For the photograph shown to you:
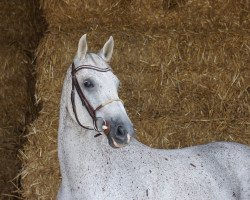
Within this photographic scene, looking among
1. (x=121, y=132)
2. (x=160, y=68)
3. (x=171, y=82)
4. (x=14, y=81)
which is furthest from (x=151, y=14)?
(x=121, y=132)

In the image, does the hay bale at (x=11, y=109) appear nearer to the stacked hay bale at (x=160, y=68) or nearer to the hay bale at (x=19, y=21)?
the hay bale at (x=19, y=21)

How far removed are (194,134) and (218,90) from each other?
0.61 meters

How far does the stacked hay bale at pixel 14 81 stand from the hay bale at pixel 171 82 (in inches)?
14.6

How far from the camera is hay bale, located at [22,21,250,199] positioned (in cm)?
670

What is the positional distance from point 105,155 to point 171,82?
2251mm

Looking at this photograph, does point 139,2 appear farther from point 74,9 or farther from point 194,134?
point 194,134

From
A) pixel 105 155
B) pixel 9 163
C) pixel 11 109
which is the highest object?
pixel 105 155

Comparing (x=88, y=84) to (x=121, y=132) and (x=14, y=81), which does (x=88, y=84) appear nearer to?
(x=121, y=132)

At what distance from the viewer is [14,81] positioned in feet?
23.1

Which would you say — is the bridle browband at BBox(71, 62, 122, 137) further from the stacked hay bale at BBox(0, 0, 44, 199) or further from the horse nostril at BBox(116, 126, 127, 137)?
the stacked hay bale at BBox(0, 0, 44, 199)

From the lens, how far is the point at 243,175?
546cm

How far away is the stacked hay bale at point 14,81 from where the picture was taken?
7020 millimetres

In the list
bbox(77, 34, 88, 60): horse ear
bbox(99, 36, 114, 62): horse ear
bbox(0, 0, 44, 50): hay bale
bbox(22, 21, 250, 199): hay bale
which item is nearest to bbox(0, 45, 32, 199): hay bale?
bbox(0, 0, 44, 50): hay bale

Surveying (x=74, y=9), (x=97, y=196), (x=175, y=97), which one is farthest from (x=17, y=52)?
(x=97, y=196)
